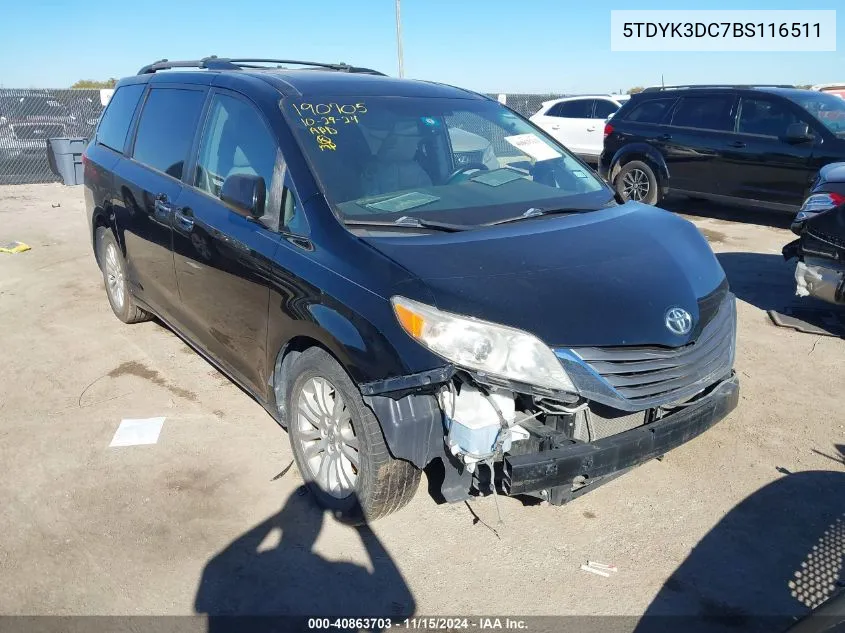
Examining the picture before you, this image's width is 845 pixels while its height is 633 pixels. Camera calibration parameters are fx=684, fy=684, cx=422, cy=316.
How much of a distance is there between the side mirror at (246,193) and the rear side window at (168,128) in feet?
3.31

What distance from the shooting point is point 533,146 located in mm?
3994

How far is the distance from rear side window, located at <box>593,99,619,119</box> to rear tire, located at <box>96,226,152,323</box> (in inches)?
462

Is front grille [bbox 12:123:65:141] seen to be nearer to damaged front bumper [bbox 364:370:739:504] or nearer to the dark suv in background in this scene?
the dark suv in background

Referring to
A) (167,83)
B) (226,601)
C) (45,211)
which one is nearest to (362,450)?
(226,601)

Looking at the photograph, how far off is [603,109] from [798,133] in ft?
22.4

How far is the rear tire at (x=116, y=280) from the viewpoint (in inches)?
211

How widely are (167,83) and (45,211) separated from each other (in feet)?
27.4

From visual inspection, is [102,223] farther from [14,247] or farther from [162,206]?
[14,247]

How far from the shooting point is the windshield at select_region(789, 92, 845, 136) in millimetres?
8546

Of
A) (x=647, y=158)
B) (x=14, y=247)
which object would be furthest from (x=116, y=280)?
(x=647, y=158)

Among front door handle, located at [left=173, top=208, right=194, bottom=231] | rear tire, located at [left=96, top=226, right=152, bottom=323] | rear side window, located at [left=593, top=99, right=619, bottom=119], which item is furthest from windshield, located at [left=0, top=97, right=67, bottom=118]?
front door handle, located at [left=173, top=208, right=194, bottom=231]

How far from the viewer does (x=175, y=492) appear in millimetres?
3414

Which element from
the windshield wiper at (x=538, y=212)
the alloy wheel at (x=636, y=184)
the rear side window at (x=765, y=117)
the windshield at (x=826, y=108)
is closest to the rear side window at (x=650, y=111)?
the alloy wheel at (x=636, y=184)

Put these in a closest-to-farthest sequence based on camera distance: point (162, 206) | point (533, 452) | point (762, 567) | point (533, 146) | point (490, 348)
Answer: point (490, 348) → point (533, 452) → point (762, 567) → point (533, 146) → point (162, 206)
